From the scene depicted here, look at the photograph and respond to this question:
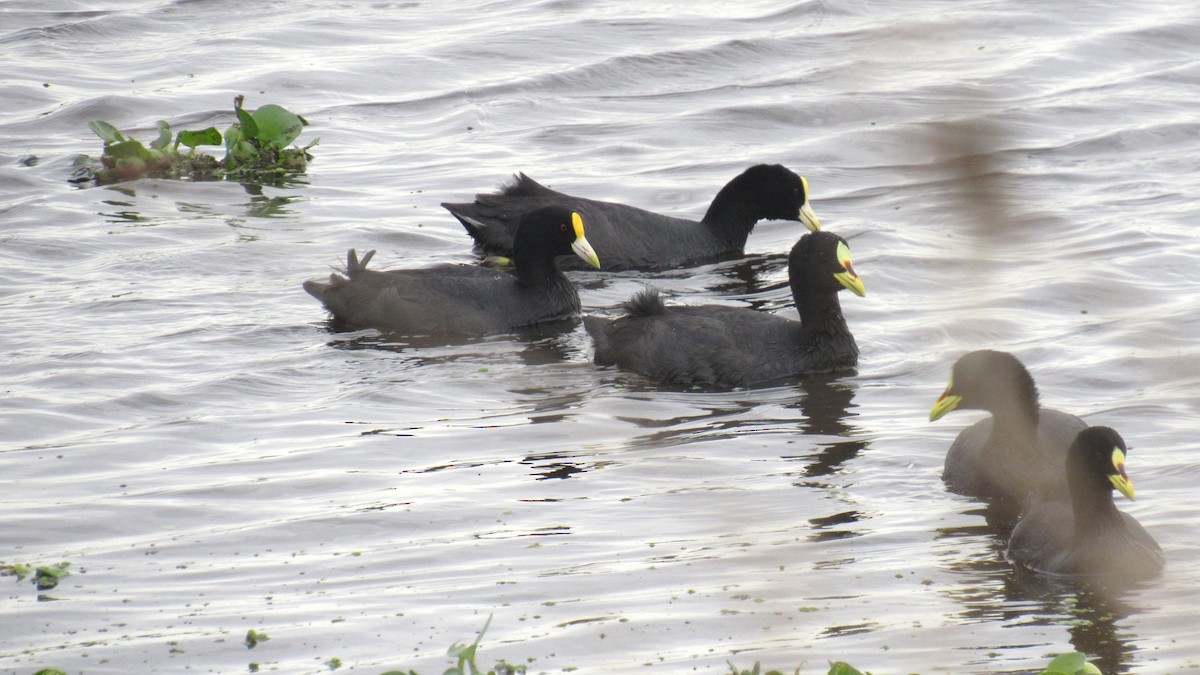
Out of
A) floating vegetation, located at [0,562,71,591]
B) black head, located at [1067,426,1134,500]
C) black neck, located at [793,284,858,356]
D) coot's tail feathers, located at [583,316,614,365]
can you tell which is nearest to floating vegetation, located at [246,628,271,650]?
floating vegetation, located at [0,562,71,591]

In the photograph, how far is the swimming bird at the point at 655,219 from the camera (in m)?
11.6

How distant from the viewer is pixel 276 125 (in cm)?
1317

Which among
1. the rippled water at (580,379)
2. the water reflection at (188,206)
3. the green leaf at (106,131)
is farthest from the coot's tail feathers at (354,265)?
the green leaf at (106,131)

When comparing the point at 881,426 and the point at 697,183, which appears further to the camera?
the point at 697,183

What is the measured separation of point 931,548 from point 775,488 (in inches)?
37.1

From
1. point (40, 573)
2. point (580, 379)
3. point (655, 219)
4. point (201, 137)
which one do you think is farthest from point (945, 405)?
point (201, 137)

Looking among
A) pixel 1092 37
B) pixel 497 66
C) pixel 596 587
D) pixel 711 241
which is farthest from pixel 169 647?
pixel 1092 37

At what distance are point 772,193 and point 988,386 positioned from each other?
5.25m

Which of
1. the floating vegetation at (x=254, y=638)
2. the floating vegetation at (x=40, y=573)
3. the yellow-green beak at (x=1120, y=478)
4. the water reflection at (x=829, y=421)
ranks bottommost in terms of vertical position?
the water reflection at (x=829, y=421)

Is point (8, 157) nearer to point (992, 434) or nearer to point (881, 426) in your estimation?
point (881, 426)

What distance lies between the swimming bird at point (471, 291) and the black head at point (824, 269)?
1748 mm

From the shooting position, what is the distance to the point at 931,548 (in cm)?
611

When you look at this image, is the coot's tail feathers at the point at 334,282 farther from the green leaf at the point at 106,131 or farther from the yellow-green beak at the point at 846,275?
the green leaf at the point at 106,131

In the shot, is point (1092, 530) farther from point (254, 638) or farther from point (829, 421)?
point (254, 638)
